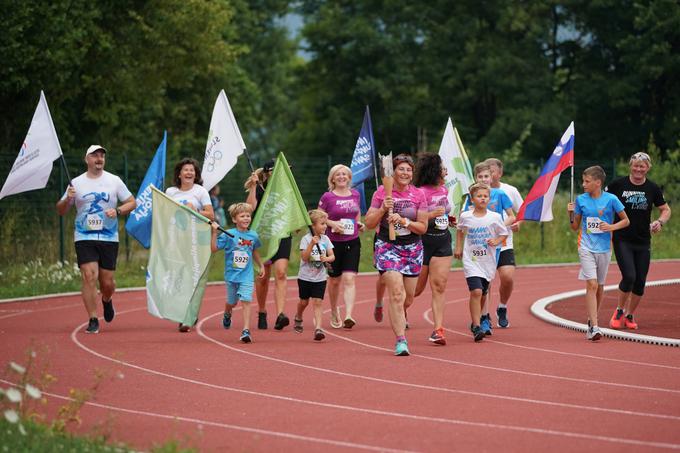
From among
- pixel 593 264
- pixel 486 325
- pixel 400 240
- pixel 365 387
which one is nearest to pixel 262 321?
pixel 486 325

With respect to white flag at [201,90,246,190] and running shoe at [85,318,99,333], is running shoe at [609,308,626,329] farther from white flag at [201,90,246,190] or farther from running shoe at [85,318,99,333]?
running shoe at [85,318,99,333]

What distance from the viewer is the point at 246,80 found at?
188 feet

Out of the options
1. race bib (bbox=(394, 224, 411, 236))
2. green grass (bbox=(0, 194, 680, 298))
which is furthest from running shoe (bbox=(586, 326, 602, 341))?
green grass (bbox=(0, 194, 680, 298))

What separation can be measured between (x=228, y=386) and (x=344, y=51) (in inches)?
1869

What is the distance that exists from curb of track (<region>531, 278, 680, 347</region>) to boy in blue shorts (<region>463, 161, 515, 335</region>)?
44.3 inches

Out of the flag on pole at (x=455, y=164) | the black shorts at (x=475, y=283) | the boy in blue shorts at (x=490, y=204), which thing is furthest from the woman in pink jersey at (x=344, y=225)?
the flag on pole at (x=455, y=164)

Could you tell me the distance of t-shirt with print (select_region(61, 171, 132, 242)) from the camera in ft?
49.6

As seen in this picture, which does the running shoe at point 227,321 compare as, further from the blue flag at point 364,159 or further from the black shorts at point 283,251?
the blue flag at point 364,159

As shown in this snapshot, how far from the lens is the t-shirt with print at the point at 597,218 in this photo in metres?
14.4

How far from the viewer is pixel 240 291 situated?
48.1 feet

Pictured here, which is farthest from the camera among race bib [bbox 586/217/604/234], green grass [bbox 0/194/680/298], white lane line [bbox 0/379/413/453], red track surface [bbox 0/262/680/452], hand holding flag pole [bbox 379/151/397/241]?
green grass [bbox 0/194/680/298]

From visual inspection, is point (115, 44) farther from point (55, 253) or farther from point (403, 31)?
point (403, 31)

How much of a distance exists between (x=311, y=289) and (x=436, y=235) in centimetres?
174

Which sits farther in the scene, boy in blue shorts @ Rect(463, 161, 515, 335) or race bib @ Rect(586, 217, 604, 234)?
boy in blue shorts @ Rect(463, 161, 515, 335)
